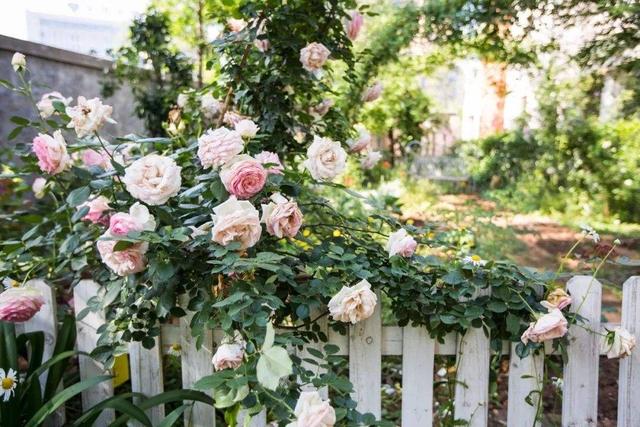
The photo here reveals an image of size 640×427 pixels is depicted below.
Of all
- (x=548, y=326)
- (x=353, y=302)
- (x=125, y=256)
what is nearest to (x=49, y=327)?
(x=125, y=256)

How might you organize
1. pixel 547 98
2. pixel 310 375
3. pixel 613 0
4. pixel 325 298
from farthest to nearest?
1. pixel 547 98
2. pixel 613 0
3. pixel 325 298
4. pixel 310 375

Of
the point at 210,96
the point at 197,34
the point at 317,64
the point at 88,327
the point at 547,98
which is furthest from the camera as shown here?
the point at 547,98

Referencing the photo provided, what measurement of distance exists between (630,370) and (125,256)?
4.05 ft

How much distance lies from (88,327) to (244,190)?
0.69m

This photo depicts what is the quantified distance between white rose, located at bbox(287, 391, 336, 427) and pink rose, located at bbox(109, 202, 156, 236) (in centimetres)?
50

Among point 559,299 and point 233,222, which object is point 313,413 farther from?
point 559,299

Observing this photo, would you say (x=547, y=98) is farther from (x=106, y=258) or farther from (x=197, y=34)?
(x=106, y=258)

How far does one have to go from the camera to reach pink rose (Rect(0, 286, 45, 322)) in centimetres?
106

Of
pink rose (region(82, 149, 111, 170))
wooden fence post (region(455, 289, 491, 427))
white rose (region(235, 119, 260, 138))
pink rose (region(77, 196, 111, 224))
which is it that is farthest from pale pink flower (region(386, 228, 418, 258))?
pink rose (region(82, 149, 111, 170))

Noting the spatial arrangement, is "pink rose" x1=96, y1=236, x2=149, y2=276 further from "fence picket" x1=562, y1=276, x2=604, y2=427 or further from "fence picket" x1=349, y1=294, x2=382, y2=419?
"fence picket" x1=562, y1=276, x2=604, y2=427

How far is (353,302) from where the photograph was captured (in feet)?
3.16

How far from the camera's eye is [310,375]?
848 mm

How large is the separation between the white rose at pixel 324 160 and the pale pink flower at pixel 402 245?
0.65 feet

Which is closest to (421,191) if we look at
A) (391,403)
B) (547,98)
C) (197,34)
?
(547,98)
